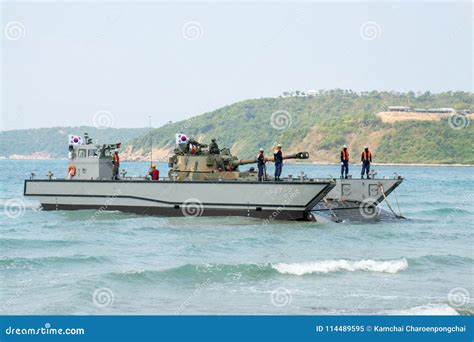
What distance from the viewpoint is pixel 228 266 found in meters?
22.6

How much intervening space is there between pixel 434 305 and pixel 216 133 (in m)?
165

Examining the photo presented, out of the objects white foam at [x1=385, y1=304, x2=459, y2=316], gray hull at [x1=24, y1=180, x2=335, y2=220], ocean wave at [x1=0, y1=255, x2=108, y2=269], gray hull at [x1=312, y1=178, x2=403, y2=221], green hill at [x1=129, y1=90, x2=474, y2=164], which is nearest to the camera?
white foam at [x1=385, y1=304, x2=459, y2=316]

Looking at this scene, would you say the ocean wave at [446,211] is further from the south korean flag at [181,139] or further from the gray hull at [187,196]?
the south korean flag at [181,139]

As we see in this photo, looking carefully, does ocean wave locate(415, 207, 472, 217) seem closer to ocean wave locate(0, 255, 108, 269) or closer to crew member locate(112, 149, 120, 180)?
crew member locate(112, 149, 120, 180)

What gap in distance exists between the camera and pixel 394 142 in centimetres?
15400

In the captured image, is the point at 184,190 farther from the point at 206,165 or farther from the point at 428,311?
the point at 428,311

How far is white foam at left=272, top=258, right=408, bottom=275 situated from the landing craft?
9281mm

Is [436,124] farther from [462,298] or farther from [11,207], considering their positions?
[462,298]

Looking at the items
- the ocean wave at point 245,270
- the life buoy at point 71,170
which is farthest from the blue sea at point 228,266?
the life buoy at point 71,170

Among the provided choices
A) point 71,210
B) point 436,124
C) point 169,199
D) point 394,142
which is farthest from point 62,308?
point 436,124

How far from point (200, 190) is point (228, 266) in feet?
38.0

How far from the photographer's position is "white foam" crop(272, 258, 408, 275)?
868 inches

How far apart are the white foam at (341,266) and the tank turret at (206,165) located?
11.5 m

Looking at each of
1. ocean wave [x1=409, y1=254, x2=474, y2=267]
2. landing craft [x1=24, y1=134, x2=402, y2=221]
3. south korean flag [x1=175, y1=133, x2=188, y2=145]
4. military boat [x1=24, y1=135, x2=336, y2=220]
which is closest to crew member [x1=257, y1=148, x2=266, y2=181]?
landing craft [x1=24, y1=134, x2=402, y2=221]
